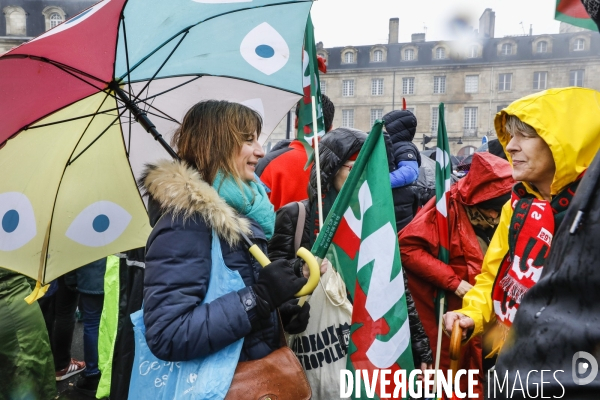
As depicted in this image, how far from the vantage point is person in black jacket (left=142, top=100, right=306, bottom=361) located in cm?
169

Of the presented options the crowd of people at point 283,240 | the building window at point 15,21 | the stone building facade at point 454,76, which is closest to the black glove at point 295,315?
the crowd of people at point 283,240

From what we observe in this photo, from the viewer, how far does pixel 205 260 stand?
175 centimetres

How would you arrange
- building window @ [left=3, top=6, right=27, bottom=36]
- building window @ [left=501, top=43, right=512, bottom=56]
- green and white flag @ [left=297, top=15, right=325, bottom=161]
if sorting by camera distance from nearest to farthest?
green and white flag @ [left=297, top=15, right=325, bottom=161] < building window @ [left=3, top=6, right=27, bottom=36] < building window @ [left=501, top=43, right=512, bottom=56]

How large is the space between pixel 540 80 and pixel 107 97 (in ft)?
157

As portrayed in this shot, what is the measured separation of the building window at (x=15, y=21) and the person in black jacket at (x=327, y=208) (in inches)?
1607

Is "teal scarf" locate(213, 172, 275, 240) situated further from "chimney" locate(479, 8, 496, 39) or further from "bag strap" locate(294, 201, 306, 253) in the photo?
"chimney" locate(479, 8, 496, 39)

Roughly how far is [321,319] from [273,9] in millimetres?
1454

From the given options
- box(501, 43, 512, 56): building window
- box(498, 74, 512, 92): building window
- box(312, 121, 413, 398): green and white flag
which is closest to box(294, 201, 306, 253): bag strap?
box(312, 121, 413, 398): green and white flag

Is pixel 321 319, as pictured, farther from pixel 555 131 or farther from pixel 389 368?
pixel 555 131

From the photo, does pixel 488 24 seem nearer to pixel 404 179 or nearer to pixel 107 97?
pixel 404 179

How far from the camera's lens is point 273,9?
242 centimetres

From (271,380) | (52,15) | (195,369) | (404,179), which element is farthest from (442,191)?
(52,15)

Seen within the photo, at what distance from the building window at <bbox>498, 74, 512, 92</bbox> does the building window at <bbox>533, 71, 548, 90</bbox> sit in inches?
89.1

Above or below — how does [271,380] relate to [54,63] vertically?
below
